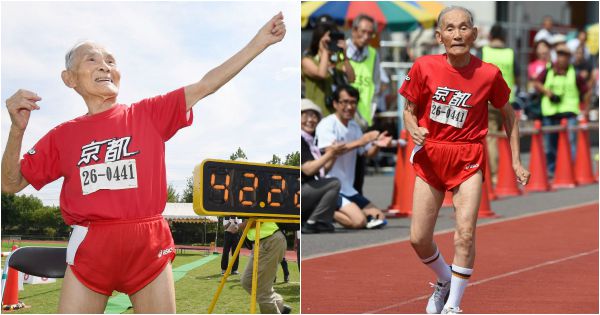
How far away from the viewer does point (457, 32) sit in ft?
21.9

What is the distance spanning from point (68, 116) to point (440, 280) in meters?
3.00

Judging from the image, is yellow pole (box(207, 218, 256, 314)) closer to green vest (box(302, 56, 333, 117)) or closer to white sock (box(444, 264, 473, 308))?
white sock (box(444, 264, 473, 308))

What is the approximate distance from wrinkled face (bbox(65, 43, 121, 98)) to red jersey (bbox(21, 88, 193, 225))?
94 mm

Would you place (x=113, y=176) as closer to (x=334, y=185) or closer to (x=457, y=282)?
(x=457, y=282)

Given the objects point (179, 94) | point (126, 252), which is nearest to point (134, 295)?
point (126, 252)

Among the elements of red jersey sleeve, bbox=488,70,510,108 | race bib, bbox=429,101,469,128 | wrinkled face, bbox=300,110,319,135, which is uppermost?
wrinkled face, bbox=300,110,319,135

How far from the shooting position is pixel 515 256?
1083 centimetres

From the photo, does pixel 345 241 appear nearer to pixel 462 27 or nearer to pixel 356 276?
pixel 356 276

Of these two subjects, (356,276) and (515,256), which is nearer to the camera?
(356,276)

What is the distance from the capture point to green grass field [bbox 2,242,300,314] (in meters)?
6.02

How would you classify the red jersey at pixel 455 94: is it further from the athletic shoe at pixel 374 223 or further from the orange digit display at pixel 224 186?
the athletic shoe at pixel 374 223

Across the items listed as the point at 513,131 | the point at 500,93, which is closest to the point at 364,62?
the point at 513,131

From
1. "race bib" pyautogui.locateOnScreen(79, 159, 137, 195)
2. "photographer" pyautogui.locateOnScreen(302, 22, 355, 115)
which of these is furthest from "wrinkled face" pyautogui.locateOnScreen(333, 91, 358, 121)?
"race bib" pyautogui.locateOnScreen(79, 159, 137, 195)

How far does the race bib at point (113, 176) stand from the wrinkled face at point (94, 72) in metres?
0.30
